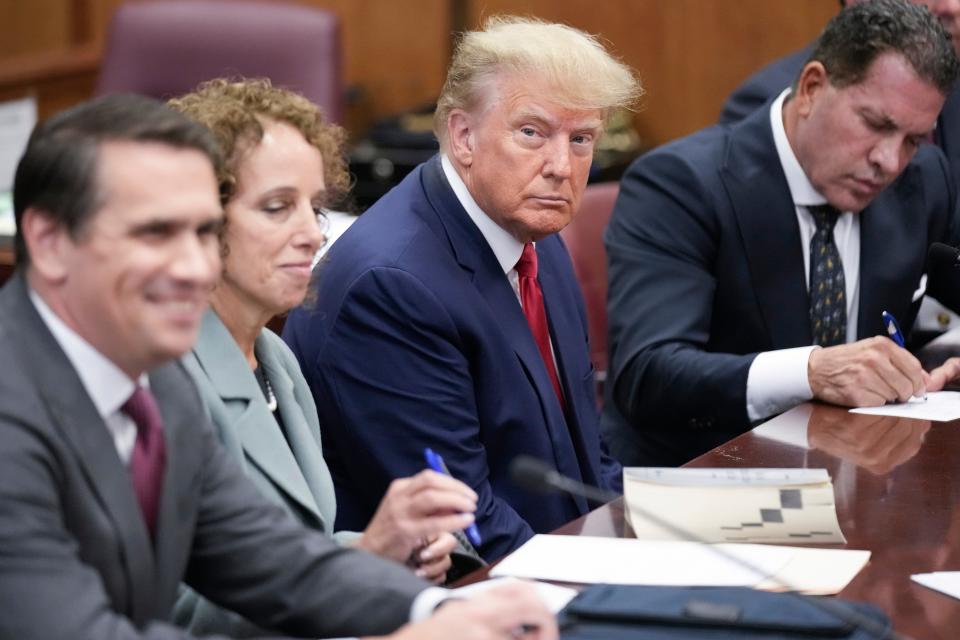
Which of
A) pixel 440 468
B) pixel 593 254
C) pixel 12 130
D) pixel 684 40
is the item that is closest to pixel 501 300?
pixel 440 468

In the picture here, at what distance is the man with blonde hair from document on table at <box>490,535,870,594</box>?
37 cm

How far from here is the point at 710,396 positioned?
9.20 feet

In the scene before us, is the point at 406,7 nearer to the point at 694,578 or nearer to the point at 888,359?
the point at 888,359

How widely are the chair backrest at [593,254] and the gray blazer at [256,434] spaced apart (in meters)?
1.47

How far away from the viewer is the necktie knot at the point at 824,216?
2977 mm

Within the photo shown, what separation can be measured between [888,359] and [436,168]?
868 millimetres

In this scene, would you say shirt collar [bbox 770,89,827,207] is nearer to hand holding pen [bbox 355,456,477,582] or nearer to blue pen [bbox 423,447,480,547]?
blue pen [bbox 423,447,480,547]

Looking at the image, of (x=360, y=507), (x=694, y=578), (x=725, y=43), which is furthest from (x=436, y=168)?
(x=725, y=43)

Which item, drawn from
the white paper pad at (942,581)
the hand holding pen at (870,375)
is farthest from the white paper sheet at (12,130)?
the white paper pad at (942,581)

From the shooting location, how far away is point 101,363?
133 cm

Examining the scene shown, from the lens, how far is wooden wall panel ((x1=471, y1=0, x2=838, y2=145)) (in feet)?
18.4

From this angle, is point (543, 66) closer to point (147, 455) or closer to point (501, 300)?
point (501, 300)

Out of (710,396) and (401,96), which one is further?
(401,96)

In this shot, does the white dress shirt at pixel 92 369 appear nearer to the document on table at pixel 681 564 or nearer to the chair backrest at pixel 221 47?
the document on table at pixel 681 564
